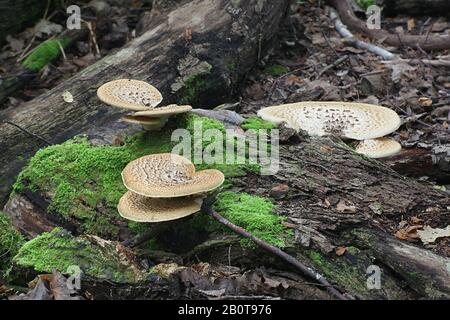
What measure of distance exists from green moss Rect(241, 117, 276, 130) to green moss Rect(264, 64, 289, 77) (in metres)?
3.36

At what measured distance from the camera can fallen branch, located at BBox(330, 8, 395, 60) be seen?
917 cm

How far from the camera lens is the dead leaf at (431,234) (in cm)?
459

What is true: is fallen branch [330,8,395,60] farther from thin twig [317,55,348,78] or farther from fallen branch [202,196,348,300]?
fallen branch [202,196,348,300]

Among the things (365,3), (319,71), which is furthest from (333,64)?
(365,3)

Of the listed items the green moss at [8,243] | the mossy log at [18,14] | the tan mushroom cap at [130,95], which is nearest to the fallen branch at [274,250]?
the tan mushroom cap at [130,95]

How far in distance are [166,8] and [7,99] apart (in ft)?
9.19

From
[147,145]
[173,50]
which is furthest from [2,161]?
[173,50]

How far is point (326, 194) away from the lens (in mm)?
4836

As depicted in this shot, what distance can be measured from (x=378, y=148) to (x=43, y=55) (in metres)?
6.07

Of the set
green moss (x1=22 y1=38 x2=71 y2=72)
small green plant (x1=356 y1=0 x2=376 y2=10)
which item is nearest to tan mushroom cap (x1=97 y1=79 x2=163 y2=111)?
green moss (x1=22 y1=38 x2=71 y2=72)

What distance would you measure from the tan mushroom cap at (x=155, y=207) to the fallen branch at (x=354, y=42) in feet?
18.6

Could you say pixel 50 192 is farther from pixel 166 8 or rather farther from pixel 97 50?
pixel 97 50
